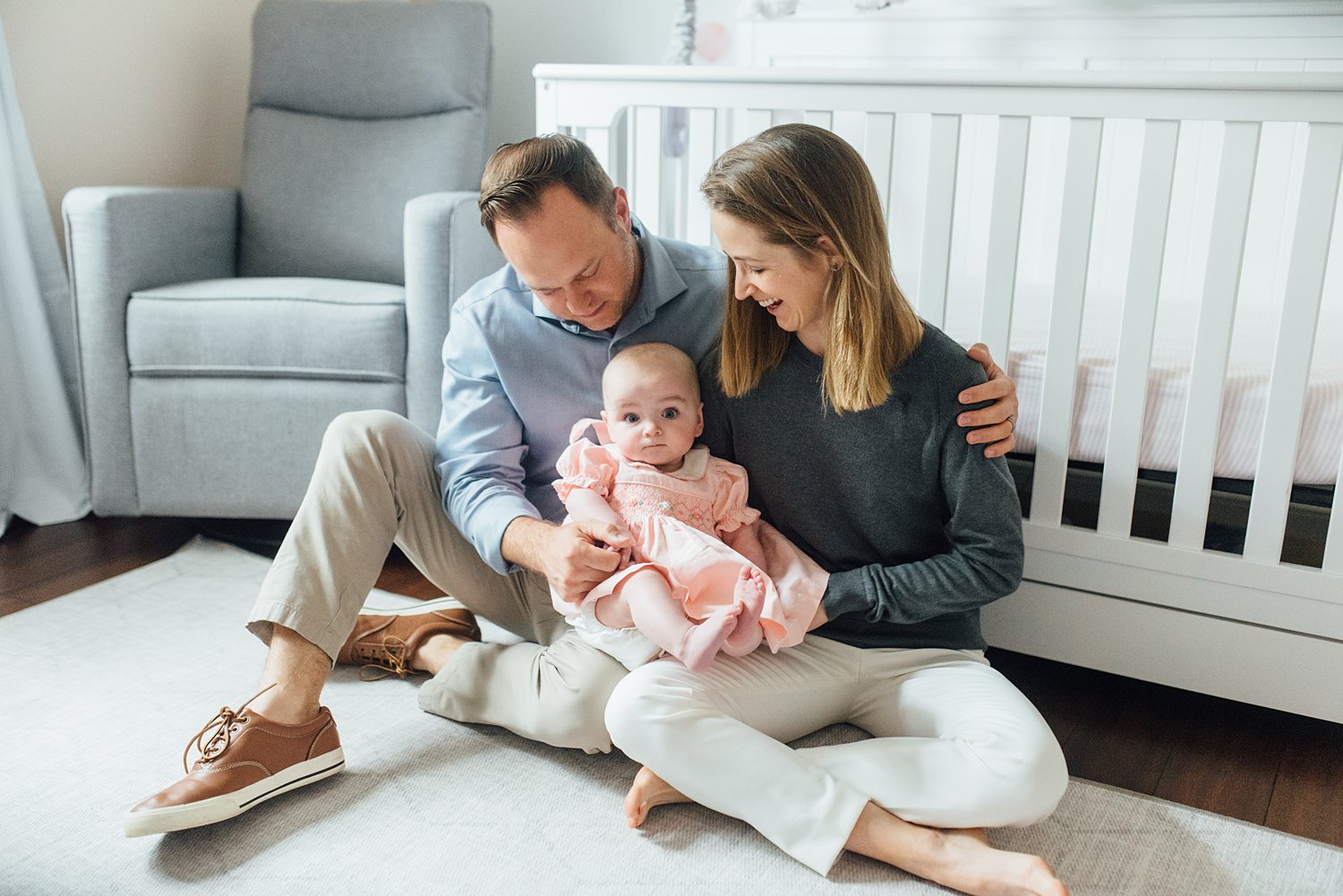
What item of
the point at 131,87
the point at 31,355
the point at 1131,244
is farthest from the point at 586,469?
the point at 131,87

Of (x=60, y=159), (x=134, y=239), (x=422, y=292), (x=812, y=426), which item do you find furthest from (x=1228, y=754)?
(x=60, y=159)

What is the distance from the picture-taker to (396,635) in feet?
5.23

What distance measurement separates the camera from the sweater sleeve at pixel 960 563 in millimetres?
1240

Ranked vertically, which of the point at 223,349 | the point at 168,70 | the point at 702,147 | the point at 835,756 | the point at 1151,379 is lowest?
the point at 835,756

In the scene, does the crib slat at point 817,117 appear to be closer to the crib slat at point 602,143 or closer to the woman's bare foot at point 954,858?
the crib slat at point 602,143

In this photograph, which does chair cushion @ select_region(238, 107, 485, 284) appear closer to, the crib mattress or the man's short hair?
the man's short hair

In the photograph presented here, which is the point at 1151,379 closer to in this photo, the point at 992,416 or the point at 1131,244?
the point at 1131,244

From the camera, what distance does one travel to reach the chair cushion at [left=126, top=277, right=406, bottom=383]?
2.00 metres

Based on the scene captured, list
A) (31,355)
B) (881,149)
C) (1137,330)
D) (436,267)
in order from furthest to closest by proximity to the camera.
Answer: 1. (31,355)
2. (436,267)
3. (881,149)
4. (1137,330)

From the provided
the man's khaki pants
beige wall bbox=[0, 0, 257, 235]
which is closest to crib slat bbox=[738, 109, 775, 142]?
the man's khaki pants

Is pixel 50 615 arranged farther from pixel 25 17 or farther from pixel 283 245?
pixel 25 17

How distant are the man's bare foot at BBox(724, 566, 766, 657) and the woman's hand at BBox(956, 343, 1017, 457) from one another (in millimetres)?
284

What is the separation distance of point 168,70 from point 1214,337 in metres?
2.45

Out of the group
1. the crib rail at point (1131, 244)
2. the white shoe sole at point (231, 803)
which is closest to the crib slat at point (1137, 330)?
the crib rail at point (1131, 244)
